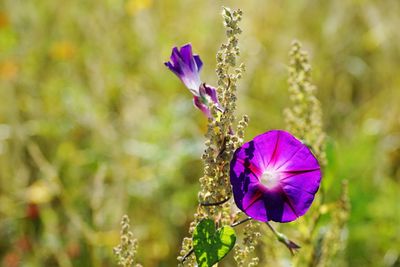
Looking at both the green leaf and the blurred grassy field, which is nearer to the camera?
the green leaf

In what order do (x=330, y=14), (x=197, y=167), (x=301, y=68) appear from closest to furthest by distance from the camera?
(x=301, y=68)
(x=197, y=167)
(x=330, y=14)

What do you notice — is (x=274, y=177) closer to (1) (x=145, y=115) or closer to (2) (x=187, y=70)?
(2) (x=187, y=70)

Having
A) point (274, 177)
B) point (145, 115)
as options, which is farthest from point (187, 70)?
point (145, 115)

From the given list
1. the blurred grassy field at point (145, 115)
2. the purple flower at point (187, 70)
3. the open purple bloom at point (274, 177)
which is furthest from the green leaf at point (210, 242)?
the blurred grassy field at point (145, 115)

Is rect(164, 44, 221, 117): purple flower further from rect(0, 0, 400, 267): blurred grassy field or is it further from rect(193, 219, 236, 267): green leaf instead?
rect(0, 0, 400, 267): blurred grassy field

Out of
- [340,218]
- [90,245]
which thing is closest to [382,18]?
[90,245]

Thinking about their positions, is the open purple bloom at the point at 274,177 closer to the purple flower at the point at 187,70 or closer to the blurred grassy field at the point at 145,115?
the purple flower at the point at 187,70

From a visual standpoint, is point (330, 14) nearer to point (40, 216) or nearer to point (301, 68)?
point (40, 216)

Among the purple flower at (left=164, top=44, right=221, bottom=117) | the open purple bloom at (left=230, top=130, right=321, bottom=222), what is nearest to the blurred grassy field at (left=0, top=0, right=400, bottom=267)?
the purple flower at (left=164, top=44, right=221, bottom=117)
